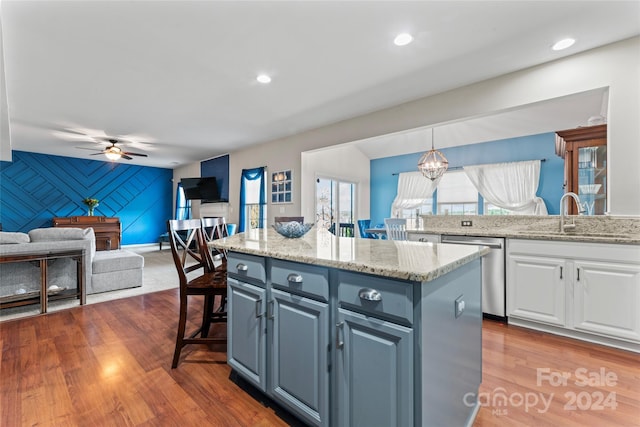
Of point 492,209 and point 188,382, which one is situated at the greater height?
point 492,209

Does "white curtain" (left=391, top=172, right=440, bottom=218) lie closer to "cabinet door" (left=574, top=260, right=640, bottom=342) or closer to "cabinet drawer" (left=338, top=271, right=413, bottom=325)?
"cabinet door" (left=574, top=260, right=640, bottom=342)

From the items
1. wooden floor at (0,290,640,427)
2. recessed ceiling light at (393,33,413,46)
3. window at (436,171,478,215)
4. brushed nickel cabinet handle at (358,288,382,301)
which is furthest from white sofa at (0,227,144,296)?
window at (436,171,478,215)

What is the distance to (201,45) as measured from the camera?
8.02 feet

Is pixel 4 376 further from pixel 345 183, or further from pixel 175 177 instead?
pixel 175 177

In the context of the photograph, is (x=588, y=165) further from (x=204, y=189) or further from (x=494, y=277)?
(x=204, y=189)

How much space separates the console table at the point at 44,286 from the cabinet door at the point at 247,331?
2.74 m

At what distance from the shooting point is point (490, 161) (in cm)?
603

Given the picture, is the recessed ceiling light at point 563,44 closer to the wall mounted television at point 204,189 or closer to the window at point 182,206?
the wall mounted television at point 204,189

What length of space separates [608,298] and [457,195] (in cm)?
449

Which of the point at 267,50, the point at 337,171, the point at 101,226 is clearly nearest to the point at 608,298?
the point at 267,50

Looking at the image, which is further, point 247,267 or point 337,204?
point 337,204

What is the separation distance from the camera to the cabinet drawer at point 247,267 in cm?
159

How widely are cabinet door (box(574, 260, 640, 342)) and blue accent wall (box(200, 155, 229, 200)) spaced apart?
655cm

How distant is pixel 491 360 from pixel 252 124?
14.2ft
